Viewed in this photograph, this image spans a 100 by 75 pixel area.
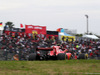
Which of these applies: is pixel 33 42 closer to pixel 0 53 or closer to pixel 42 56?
pixel 0 53

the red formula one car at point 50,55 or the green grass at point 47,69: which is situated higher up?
the green grass at point 47,69

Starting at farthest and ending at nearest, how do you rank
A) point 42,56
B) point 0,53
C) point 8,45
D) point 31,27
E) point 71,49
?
1. point 31,27
2. point 71,49
3. point 8,45
4. point 0,53
5. point 42,56

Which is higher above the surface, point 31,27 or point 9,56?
point 31,27

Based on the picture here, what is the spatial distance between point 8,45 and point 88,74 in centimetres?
1715

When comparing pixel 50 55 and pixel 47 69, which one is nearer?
pixel 47 69

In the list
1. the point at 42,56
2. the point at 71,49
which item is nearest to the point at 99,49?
the point at 71,49

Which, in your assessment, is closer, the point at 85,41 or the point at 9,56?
the point at 9,56

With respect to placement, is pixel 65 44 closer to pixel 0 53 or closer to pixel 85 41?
pixel 85 41

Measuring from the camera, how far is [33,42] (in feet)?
86.8

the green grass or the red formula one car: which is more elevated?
the green grass

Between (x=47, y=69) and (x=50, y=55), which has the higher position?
(x=47, y=69)

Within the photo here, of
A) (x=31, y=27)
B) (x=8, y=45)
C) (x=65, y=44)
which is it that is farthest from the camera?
(x=31, y=27)

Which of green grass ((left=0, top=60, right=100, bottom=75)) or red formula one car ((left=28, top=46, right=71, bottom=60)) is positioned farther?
red formula one car ((left=28, top=46, right=71, bottom=60))

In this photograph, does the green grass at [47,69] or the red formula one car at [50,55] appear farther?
the red formula one car at [50,55]
